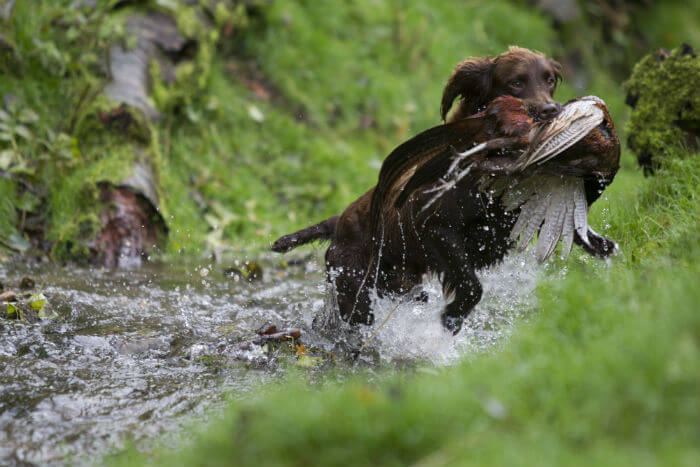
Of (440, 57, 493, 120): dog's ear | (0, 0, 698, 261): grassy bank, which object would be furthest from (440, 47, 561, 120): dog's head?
(0, 0, 698, 261): grassy bank

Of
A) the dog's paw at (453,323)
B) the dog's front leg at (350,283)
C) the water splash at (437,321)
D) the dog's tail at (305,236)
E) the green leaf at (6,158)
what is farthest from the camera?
the green leaf at (6,158)

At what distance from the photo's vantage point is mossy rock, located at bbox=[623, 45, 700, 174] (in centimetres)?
490

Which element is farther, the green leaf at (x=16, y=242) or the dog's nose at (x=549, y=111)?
the green leaf at (x=16, y=242)

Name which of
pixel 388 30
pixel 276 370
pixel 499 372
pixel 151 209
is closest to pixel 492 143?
pixel 499 372

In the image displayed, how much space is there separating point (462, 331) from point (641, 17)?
9.63 metres

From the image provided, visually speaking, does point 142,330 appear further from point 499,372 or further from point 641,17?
point 641,17

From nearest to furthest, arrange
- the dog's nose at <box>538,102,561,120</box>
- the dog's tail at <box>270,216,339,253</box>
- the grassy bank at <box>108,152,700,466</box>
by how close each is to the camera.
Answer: the grassy bank at <box>108,152,700,466</box>
the dog's nose at <box>538,102,561,120</box>
the dog's tail at <box>270,216,339,253</box>

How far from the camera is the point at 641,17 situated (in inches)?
452

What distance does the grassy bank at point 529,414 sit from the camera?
6.52 feet

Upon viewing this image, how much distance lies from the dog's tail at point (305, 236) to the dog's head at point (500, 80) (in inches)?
46.8

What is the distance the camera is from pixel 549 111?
3627 millimetres

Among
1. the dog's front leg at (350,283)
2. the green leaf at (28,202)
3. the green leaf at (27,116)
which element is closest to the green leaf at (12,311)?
the green leaf at (28,202)

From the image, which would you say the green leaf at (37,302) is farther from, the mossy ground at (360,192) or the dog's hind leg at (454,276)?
the dog's hind leg at (454,276)

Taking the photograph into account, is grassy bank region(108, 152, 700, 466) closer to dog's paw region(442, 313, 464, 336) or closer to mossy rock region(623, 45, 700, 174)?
dog's paw region(442, 313, 464, 336)
